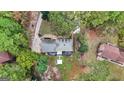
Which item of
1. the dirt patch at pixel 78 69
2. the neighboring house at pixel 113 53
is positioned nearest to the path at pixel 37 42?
the dirt patch at pixel 78 69

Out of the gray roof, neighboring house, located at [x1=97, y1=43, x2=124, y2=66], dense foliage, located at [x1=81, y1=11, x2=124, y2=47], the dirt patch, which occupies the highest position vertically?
dense foliage, located at [x1=81, y1=11, x2=124, y2=47]

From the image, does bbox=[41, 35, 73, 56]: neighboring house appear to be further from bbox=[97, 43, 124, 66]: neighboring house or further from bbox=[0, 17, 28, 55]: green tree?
bbox=[97, 43, 124, 66]: neighboring house

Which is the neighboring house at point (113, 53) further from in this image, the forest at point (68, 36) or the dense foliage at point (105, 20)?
the dense foliage at point (105, 20)

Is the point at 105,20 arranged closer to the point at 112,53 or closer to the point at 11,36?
the point at 112,53

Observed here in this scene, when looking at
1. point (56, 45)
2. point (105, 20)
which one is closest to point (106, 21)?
point (105, 20)

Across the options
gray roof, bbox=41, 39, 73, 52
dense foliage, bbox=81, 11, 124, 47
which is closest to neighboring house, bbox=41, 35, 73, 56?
gray roof, bbox=41, 39, 73, 52
